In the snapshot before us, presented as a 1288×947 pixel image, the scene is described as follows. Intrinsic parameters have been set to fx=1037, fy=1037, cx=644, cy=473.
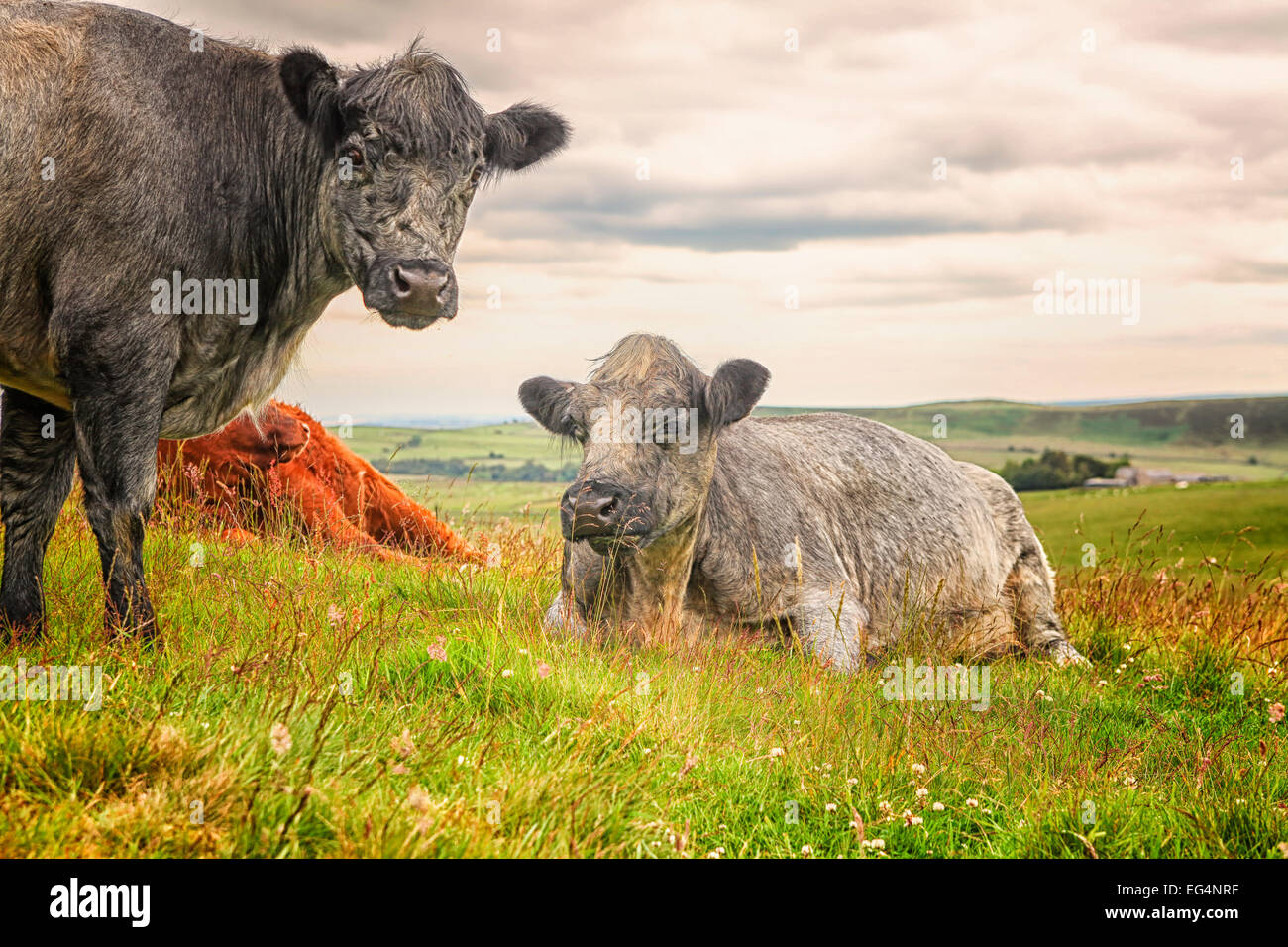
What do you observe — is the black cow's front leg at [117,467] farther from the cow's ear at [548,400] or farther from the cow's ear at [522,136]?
the cow's ear at [522,136]

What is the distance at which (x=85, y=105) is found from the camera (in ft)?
18.1

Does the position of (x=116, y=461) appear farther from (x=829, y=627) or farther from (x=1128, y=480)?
(x=1128, y=480)

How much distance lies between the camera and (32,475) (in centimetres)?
632

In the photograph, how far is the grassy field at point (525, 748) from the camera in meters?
3.39

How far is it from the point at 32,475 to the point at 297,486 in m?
4.35

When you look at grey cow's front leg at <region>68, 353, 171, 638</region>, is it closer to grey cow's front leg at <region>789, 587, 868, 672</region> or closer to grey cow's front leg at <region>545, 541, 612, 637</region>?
grey cow's front leg at <region>545, 541, 612, 637</region>

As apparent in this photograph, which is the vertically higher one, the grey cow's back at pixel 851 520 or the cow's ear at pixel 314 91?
the cow's ear at pixel 314 91

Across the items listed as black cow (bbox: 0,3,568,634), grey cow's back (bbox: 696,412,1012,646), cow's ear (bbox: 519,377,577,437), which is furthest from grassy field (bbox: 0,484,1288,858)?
cow's ear (bbox: 519,377,577,437)

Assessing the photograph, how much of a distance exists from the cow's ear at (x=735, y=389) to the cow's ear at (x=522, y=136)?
1.94m

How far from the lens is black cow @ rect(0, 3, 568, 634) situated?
539cm

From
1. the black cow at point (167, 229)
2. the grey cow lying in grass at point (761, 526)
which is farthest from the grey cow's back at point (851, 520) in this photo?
the black cow at point (167, 229)
